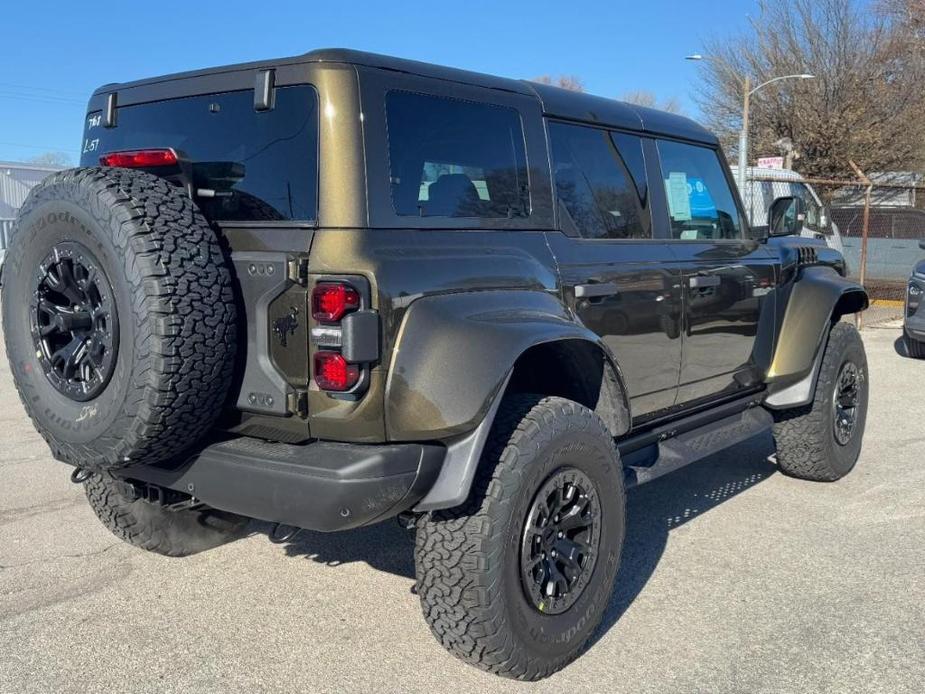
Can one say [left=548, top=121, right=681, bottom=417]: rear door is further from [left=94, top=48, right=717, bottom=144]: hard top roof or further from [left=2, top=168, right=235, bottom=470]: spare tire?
[left=2, top=168, right=235, bottom=470]: spare tire

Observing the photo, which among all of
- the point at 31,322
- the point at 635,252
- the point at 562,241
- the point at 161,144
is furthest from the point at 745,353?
the point at 31,322

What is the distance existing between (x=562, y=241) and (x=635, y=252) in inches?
19.3

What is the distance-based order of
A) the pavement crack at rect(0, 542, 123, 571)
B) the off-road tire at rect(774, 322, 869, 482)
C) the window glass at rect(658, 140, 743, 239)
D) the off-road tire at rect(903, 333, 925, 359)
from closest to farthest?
1. the pavement crack at rect(0, 542, 123, 571)
2. the window glass at rect(658, 140, 743, 239)
3. the off-road tire at rect(774, 322, 869, 482)
4. the off-road tire at rect(903, 333, 925, 359)

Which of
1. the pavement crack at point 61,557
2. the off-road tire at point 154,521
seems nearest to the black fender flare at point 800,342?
the off-road tire at point 154,521

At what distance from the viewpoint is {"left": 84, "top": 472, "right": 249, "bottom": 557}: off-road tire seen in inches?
152

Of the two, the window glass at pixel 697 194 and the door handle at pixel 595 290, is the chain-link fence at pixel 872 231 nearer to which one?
the window glass at pixel 697 194

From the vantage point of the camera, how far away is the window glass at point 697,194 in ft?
14.3

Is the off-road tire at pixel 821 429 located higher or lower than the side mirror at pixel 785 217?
lower

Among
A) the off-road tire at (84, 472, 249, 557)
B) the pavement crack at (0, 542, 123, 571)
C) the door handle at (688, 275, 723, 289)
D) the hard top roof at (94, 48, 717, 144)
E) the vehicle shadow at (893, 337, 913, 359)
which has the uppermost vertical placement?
the hard top roof at (94, 48, 717, 144)

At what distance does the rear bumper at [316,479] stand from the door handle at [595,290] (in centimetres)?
99

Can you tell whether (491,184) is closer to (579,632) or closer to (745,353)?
(579,632)

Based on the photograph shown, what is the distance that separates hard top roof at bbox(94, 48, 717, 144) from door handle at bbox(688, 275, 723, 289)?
729mm

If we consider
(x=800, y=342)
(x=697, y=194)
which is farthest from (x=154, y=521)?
(x=800, y=342)

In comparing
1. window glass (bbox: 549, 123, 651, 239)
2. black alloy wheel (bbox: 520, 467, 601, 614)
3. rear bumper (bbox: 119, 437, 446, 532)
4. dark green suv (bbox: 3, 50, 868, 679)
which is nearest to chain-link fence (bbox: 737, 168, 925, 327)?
window glass (bbox: 549, 123, 651, 239)
